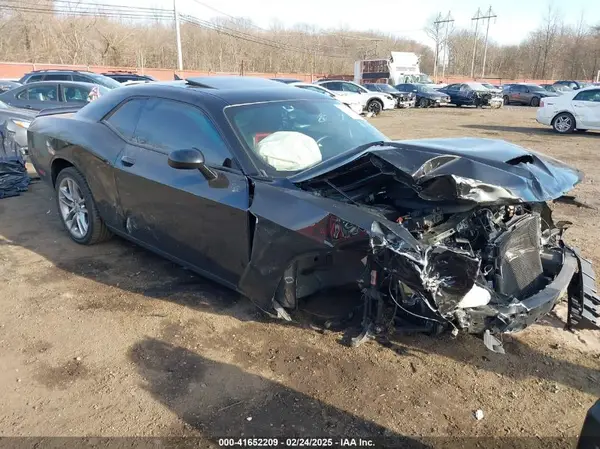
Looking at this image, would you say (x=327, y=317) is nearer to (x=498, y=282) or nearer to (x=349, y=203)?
(x=349, y=203)

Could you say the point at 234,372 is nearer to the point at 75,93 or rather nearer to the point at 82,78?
the point at 75,93

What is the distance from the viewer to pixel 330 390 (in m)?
2.73

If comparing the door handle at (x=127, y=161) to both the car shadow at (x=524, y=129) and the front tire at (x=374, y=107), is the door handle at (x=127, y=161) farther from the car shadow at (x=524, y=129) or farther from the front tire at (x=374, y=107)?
the front tire at (x=374, y=107)

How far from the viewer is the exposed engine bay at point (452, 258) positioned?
2555 millimetres

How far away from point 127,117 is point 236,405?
275 centimetres

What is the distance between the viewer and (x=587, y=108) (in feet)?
45.5

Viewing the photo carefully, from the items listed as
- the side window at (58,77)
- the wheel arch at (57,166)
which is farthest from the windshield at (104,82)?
the wheel arch at (57,166)

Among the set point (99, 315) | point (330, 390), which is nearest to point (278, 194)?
point (330, 390)

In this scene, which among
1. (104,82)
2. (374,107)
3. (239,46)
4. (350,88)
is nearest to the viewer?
(104,82)

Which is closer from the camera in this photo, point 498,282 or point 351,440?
point 351,440

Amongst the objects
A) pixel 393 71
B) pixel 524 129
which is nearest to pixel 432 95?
pixel 393 71

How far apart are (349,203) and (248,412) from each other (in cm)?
136

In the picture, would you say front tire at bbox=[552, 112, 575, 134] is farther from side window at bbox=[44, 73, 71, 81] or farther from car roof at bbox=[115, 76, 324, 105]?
side window at bbox=[44, 73, 71, 81]

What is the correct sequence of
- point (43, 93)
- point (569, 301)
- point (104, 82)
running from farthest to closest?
point (104, 82), point (43, 93), point (569, 301)
